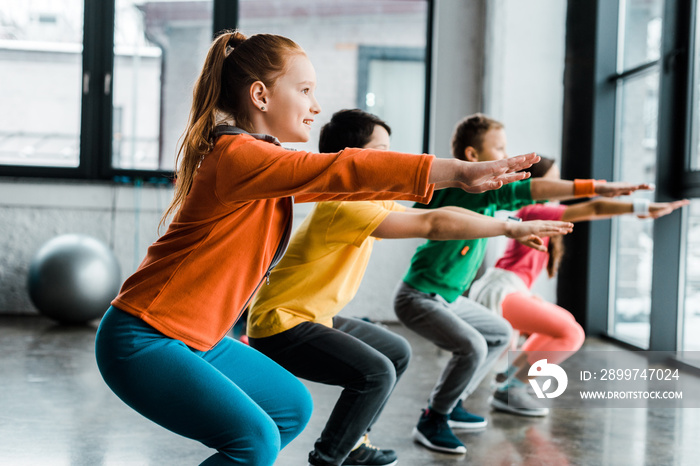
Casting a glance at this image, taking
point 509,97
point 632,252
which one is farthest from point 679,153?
point 509,97

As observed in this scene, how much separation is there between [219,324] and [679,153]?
3.15m

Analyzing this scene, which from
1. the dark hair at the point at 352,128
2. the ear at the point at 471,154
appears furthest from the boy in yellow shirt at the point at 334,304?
the ear at the point at 471,154

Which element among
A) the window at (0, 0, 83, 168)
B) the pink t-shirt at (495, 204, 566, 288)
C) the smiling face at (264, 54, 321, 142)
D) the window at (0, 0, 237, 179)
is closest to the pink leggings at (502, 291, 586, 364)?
the pink t-shirt at (495, 204, 566, 288)

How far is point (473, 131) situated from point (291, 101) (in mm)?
1393

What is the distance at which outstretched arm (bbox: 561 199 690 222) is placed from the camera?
243 cm

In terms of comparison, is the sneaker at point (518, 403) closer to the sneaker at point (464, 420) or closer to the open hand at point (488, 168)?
the sneaker at point (464, 420)

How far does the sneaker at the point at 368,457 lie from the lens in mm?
2086

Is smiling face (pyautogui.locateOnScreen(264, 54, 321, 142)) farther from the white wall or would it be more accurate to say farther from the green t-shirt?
the white wall

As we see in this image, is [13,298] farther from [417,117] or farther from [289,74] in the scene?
[289,74]

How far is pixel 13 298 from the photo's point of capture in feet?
16.6

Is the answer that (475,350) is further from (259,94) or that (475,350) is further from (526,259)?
(259,94)

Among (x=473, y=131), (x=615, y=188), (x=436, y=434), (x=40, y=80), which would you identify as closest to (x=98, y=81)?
(x=40, y=80)

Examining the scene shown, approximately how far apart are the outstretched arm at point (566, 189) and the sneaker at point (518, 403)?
897mm

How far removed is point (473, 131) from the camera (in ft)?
8.67
